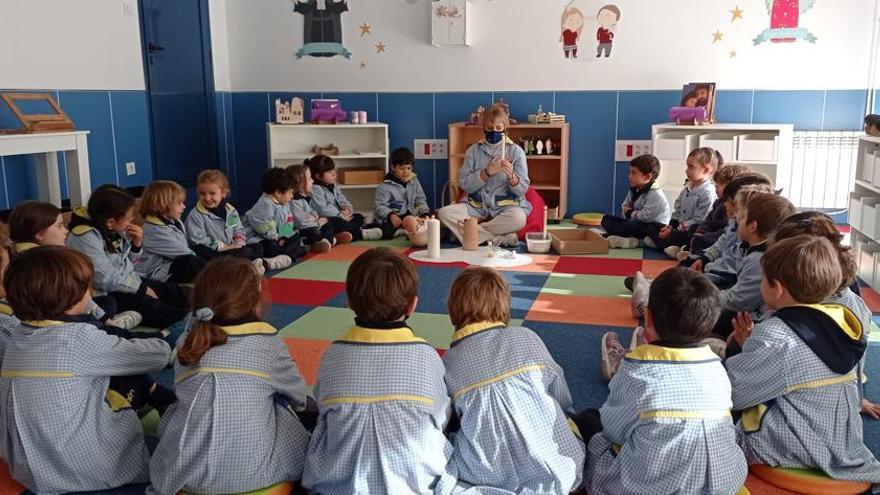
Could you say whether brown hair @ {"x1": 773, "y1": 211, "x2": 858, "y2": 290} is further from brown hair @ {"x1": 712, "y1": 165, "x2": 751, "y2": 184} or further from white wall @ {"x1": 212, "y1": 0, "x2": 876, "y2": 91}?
white wall @ {"x1": 212, "y1": 0, "x2": 876, "y2": 91}

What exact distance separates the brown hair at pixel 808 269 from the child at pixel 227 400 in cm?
162

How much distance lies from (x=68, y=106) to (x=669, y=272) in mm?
5316

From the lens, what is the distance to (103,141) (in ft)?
20.9

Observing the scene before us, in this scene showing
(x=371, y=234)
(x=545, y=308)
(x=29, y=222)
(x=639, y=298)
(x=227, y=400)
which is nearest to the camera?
(x=227, y=400)

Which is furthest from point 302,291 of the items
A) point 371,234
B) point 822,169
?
point 822,169

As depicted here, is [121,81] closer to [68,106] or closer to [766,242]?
[68,106]

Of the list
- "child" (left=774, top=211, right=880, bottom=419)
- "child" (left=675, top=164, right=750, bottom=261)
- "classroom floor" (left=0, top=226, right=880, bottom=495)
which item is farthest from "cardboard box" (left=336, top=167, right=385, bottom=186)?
"child" (left=774, top=211, right=880, bottom=419)

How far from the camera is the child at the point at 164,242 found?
4.55 m

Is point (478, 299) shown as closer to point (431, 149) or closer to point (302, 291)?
point (302, 291)

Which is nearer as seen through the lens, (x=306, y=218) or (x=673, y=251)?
(x=673, y=251)

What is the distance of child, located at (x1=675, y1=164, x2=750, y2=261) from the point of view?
4.96 meters

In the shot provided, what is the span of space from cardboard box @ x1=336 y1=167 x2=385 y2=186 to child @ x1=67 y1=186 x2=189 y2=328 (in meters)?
3.46

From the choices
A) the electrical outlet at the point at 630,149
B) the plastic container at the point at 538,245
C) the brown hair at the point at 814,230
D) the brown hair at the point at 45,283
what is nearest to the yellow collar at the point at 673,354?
the brown hair at the point at 814,230

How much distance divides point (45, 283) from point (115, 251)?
180 centimetres
